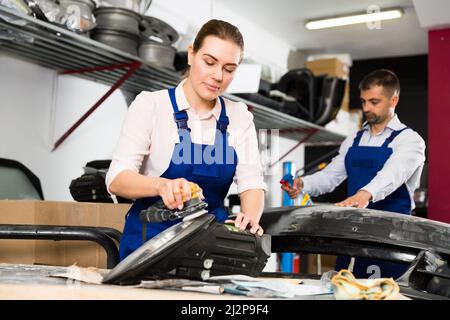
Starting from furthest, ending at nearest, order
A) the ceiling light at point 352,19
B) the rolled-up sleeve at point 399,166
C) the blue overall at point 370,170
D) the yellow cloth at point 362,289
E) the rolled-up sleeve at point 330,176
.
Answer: the ceiling light at point 352,19, the rolled-up sleeve at point 330,176, the blue overall at point 370,170, the rolled-up sleeve at point 399,166, the yellow cloth at point 362,289

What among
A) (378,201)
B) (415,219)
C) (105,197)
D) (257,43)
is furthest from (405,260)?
(257,43)

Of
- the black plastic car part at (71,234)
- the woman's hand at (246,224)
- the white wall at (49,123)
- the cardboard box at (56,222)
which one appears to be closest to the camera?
the woman's hand at (246,224)

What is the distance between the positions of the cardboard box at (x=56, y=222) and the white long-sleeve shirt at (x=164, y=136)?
Answer: 0.56 m

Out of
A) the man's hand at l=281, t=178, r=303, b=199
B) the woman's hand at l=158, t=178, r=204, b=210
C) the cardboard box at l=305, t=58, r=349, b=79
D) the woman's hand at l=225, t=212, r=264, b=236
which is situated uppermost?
the cardboard box at l=305, t=58, r=349, b=79

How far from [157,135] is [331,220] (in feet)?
1.61

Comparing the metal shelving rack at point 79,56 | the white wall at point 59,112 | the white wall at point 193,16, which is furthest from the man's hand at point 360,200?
the metal shelving rack at point 79,56

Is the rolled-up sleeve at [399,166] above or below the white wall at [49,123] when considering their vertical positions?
below

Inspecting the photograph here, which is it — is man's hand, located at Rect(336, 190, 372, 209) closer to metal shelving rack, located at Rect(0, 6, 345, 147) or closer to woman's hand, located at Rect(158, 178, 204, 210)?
woman's hand, located at Rect(158, 178, 204, 210)

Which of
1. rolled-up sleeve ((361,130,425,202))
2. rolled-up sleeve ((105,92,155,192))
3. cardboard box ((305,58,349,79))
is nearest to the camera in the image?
rolled-up sleeve ((105,92,155,192))

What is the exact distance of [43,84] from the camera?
2.93 metres

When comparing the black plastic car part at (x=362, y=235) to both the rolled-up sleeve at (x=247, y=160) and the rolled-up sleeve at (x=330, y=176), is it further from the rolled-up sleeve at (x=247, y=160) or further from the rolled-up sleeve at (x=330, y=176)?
the rolled-up sleeve at (x=330, y=176)

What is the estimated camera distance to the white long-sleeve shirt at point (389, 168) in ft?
6.98

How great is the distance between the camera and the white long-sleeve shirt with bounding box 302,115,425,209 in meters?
2.13

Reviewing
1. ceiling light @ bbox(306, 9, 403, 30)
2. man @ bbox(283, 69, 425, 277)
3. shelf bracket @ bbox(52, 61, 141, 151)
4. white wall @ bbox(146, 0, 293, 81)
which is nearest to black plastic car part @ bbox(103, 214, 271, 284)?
man @ bbox(283, 69, 425, 277)
